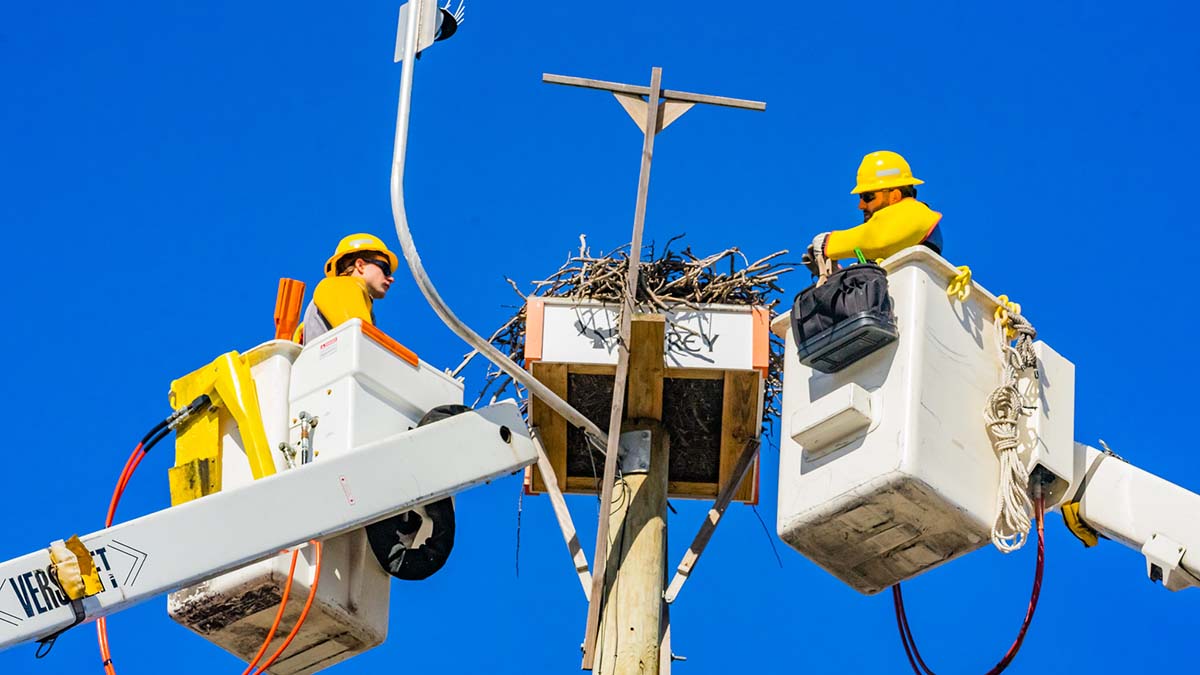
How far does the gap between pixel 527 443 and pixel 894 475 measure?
1.97 metres

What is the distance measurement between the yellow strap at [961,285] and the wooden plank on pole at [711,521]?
1561 mm

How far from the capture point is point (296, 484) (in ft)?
32.6

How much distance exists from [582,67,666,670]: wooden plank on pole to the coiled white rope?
1692mm

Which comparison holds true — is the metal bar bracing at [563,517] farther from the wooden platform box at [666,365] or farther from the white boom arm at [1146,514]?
the white boom arm at [1146,514]

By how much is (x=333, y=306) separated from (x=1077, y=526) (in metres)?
3.80

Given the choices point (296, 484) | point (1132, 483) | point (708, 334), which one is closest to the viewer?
point (296, 484)

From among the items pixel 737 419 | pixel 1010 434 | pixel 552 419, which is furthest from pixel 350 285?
pixel 1010 434

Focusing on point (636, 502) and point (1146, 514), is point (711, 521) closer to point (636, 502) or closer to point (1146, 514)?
point (636, 502)

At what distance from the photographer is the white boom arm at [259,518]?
9195 mm

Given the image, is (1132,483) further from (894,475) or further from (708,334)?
(708,334)

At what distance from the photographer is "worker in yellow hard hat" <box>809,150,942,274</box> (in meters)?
11.1

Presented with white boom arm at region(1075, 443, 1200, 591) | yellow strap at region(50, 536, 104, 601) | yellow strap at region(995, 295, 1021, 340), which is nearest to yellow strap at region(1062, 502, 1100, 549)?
white boom arm at region(1075, 443, 1200, 591)

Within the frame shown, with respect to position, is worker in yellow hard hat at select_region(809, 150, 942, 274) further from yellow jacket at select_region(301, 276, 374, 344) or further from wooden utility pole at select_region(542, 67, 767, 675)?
yellow jacket at select_region(301, 276, 374, 344)

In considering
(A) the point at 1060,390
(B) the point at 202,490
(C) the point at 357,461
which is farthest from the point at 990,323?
(B) the point at 202,490
